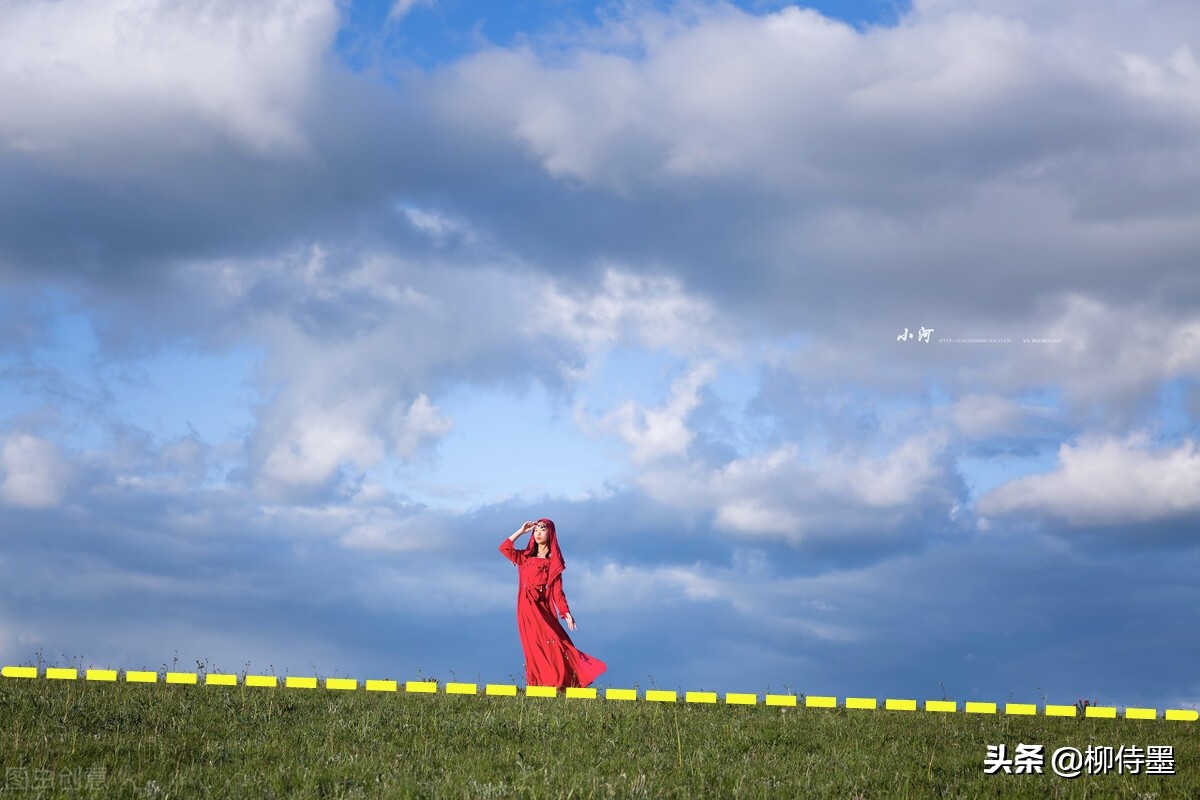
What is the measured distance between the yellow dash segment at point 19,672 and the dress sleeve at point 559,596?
30.6 feet

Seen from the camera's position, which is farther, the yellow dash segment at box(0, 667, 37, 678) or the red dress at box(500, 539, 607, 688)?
the red dress at box(500, 539, 607, 688)

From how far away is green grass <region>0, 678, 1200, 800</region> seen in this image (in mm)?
9930

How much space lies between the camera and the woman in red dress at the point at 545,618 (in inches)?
773

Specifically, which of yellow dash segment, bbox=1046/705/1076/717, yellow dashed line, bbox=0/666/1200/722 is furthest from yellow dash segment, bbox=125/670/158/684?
yellow dash segment, bbox=1046/705/1076/717

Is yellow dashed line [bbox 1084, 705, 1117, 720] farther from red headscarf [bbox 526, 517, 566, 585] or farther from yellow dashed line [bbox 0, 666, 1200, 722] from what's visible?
red headscarf [bbox 526, 517, 566, 585]

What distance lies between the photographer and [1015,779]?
1152 cm

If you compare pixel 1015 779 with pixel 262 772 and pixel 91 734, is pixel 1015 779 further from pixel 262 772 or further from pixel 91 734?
pixel 91 734

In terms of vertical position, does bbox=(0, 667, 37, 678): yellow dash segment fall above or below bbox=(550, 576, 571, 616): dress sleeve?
below

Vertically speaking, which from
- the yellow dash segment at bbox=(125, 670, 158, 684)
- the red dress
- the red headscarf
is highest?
the red headscarf

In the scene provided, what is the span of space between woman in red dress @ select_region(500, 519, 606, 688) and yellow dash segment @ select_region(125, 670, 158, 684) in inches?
261

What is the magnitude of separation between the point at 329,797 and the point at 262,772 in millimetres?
1295

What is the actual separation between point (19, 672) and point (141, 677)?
7.55ft

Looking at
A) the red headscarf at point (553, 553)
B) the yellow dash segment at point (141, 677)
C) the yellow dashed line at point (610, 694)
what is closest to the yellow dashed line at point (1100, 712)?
the yellow dashed line at point (610, 694)

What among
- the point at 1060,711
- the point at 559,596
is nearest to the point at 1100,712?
the point at 1060,711
